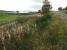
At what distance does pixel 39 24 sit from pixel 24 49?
5725 millimetres

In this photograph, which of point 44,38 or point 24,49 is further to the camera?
point 44,38

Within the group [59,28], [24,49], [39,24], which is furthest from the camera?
[39,24]

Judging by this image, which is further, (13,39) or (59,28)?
(59,28)

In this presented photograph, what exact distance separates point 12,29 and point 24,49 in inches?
100

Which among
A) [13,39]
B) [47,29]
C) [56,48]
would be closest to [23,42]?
[13,39]

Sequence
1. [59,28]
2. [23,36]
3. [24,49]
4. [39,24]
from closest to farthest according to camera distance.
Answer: [24,49] < [23,36] < [59,28] < [39,24]

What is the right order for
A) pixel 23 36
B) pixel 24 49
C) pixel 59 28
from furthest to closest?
pixel 59 28, pixel 23 36, pixel 24 49

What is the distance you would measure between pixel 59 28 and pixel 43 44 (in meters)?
3.40

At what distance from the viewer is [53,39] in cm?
2006

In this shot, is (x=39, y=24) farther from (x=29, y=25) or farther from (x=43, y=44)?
(x=43, y=44)

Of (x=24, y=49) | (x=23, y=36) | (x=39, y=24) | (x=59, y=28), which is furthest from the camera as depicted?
(x=39, y=24)

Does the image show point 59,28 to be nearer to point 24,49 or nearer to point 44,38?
point 44,38

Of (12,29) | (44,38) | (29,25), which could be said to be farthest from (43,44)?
(29,25)

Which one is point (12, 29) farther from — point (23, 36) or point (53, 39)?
point (53, 39)
